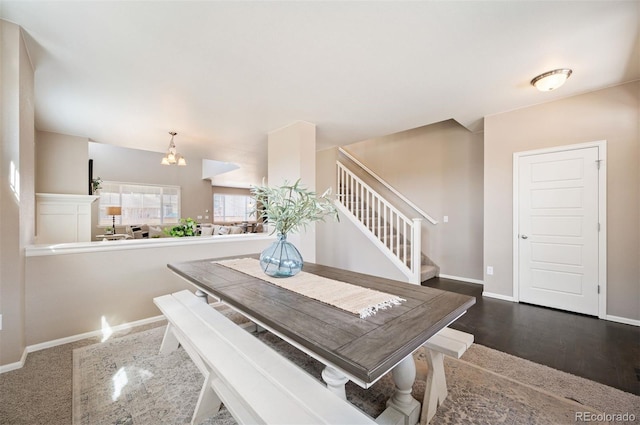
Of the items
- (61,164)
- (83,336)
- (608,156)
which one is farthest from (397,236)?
(61,164)

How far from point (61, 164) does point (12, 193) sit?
2835 millimetres

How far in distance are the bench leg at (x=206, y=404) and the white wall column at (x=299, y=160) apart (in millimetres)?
2224

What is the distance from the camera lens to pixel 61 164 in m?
3.96

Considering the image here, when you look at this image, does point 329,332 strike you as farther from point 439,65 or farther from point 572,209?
point 572,209

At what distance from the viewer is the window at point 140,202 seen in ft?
27.4

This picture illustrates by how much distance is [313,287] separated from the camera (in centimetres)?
154

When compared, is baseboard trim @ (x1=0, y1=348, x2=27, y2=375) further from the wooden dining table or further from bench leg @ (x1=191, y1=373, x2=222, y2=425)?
bench leg @ (x1=191, y1=373, x2=222, y2=425)

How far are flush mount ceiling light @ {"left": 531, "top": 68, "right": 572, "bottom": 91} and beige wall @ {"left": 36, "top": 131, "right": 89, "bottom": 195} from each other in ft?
19.8

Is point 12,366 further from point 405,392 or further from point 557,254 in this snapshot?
point 557,254

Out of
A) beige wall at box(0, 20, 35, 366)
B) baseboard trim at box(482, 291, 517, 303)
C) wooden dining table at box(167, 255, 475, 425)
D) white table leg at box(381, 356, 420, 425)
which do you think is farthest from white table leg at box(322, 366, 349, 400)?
baseboard trim at box(482, 291, 517, 303)

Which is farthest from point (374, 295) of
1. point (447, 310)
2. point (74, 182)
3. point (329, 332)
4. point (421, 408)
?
point (74, 182)

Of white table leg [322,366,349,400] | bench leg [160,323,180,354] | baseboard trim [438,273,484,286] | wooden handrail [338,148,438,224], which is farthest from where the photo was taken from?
wooden handrail [338,148,438,224]

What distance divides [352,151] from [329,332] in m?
5.54

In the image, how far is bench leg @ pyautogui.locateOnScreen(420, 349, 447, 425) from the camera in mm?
1385
